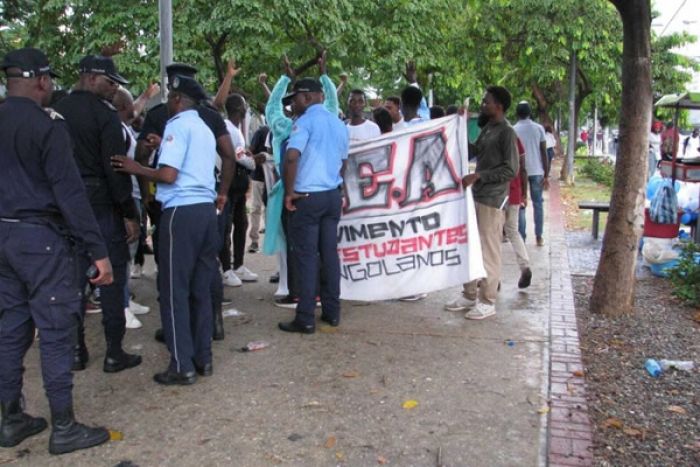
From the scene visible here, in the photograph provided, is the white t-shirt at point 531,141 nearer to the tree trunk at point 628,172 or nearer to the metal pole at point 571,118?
the tree trunk at point 628,172

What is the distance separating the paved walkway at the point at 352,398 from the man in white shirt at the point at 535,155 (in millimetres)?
3709

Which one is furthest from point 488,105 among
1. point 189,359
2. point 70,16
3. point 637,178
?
point 70,16

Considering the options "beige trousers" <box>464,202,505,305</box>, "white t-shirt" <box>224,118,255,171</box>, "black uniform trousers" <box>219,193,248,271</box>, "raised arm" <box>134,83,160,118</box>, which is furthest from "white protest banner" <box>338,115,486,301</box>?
"raised arm" <box>134,83,160,118</box>

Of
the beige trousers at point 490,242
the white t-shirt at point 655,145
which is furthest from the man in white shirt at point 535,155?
the white t-shirt at point 655,145

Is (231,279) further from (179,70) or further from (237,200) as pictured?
(179,70)

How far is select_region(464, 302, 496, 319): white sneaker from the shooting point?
20.1ft

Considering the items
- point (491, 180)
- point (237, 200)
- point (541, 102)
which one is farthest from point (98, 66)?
point (541, 102)

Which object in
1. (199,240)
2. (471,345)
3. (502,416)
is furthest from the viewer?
(471,345)

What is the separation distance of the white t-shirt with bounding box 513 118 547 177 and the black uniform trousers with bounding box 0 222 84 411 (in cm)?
726

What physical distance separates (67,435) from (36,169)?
54.3 inches

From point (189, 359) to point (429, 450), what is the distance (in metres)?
1.73

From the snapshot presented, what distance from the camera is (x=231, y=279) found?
7355mm

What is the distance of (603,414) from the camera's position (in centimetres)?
428

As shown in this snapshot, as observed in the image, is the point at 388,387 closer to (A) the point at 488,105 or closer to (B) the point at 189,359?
(B) the point at 189,359
